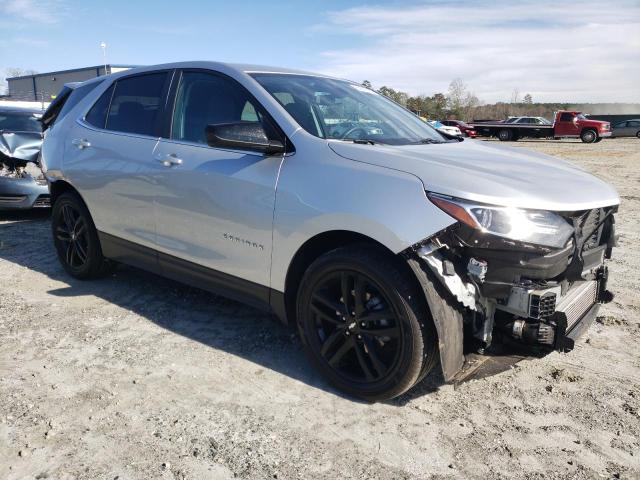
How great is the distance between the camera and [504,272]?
8.42 feet

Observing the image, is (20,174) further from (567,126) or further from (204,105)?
(567,126)

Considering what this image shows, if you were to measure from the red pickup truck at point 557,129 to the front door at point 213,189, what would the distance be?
3299 cm

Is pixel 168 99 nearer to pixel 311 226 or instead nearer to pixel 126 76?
pixel 126 76

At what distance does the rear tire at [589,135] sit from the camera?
31906 millimetres

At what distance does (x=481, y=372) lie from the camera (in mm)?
2881

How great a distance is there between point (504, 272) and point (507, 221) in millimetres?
243

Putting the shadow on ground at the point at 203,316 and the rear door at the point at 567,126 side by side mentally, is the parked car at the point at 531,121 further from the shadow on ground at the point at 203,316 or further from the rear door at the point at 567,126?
the shadow on ground at the point at 203,316

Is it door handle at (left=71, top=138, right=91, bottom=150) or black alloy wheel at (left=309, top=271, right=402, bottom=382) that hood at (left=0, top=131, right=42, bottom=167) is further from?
black alloy wheel at (left=309, top=271, right=402, bottom=382)

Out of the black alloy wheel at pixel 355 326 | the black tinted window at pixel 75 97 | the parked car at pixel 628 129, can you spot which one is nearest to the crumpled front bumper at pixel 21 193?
the black tinted window at pixel 75 97

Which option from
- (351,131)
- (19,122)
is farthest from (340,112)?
(19,122)

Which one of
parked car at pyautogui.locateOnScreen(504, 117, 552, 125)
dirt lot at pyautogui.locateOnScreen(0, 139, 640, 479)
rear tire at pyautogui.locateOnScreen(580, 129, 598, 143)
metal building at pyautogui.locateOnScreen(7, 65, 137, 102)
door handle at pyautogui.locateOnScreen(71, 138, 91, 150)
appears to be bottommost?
dirt lot at pyautogui.locateOnScreen(0, 139, 640, 479)

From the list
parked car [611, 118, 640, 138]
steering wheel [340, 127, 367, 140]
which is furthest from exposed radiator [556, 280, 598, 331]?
parked car [611, 118, 640, 138]

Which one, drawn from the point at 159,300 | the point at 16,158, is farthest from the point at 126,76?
the point at 16,158

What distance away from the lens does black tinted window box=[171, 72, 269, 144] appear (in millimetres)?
3551
